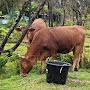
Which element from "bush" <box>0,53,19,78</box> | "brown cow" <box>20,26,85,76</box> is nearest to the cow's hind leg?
"brown cow" <box>20,26,85,76</box>

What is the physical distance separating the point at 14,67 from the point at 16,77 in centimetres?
140

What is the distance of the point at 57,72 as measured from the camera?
10.5m

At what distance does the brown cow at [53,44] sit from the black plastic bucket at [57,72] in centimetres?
158

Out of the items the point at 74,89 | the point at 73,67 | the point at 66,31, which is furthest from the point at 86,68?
the point at 74,89

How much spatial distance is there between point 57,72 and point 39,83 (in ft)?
2.18

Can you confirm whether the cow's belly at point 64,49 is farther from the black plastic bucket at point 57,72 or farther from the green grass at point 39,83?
the black plastic bucket at point 57,72

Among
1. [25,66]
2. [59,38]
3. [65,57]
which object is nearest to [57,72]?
[25,66]

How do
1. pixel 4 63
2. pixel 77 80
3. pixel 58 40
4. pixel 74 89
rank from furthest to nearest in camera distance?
1. pixel 58 40
2. pixel 4 63
3. pixel 77 80
4. pixel 74 89

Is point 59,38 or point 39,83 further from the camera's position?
point 59,38

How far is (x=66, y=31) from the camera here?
1411cm

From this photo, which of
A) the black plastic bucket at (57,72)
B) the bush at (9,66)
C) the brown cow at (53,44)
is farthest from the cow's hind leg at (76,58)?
the black plastic bucket at (57,72)

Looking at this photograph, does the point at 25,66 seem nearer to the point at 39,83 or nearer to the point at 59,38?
the point at 39,83

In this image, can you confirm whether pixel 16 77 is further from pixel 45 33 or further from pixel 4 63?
pixel 45 33

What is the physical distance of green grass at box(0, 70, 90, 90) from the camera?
1013cm
